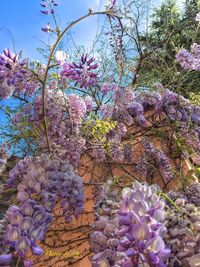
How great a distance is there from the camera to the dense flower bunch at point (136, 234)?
1.29 metres

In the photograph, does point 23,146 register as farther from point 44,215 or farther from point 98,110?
point 44,215

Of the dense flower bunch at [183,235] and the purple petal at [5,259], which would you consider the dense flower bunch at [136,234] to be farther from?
the purple petal at [5,259]

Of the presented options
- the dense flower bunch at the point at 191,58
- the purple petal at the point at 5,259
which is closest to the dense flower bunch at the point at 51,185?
the purple petal at the point at 5,259

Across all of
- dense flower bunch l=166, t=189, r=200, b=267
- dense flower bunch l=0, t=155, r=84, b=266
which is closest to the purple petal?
dense flower bunch l=0, t=155, r=84, b=266

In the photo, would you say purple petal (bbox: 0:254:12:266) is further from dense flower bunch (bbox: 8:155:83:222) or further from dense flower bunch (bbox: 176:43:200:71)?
dense flower bunch (bbox: 176:43:200:71)

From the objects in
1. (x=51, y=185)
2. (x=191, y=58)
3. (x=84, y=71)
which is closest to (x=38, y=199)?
(x=51, y=185)

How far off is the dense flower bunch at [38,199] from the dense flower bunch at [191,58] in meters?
2.13

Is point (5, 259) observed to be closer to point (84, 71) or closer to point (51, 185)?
point (51, 185)

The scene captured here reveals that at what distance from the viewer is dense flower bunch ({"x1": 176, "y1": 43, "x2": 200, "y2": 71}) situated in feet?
13.0

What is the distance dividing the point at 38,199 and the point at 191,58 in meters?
2.58

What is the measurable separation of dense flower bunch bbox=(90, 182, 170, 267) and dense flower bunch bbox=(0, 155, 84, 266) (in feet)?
0.84

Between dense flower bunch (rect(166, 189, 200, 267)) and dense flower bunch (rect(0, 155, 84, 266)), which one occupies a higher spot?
dense flower bunch (rect(0, 155, 84, 266))

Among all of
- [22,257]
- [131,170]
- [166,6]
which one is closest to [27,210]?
[22,257]

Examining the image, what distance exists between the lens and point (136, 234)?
1.31m
